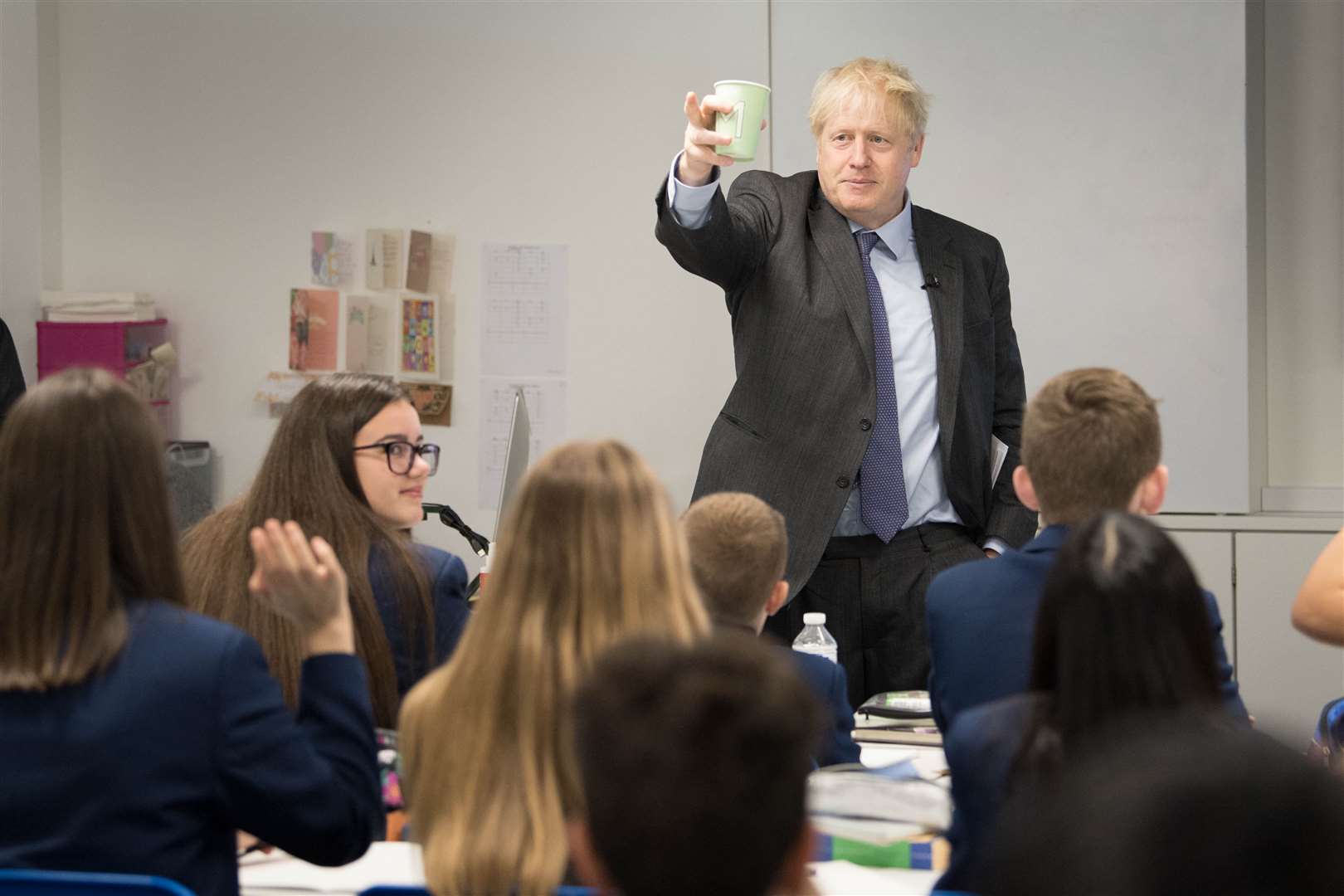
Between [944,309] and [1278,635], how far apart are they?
193 cm

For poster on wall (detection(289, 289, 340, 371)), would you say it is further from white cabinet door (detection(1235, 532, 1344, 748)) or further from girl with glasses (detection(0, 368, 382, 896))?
girl with glasses (detection(0, 368, 382, 896))

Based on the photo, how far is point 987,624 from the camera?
2.09 metres

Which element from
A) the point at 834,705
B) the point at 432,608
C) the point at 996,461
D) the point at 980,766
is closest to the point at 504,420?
the point at 996,461

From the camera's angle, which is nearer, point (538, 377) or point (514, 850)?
point (514, 850)

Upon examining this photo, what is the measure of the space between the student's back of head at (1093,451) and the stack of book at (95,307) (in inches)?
150

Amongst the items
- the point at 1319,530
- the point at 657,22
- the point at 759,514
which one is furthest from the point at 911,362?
the point at 657,22

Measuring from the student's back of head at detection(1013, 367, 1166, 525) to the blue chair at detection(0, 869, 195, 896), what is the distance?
136 cm

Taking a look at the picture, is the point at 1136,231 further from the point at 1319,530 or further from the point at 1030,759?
the point at 1030,759

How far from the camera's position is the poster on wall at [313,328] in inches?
207

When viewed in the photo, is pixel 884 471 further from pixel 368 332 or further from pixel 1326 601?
pixel 368 332

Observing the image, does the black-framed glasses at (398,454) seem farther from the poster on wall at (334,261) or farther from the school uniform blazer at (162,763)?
the poster on wall at (334,261)

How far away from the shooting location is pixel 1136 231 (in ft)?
14.7

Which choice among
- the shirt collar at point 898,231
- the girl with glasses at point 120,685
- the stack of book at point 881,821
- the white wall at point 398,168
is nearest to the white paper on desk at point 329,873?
the girl with glasses at point 120,685

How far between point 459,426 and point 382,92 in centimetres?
120
